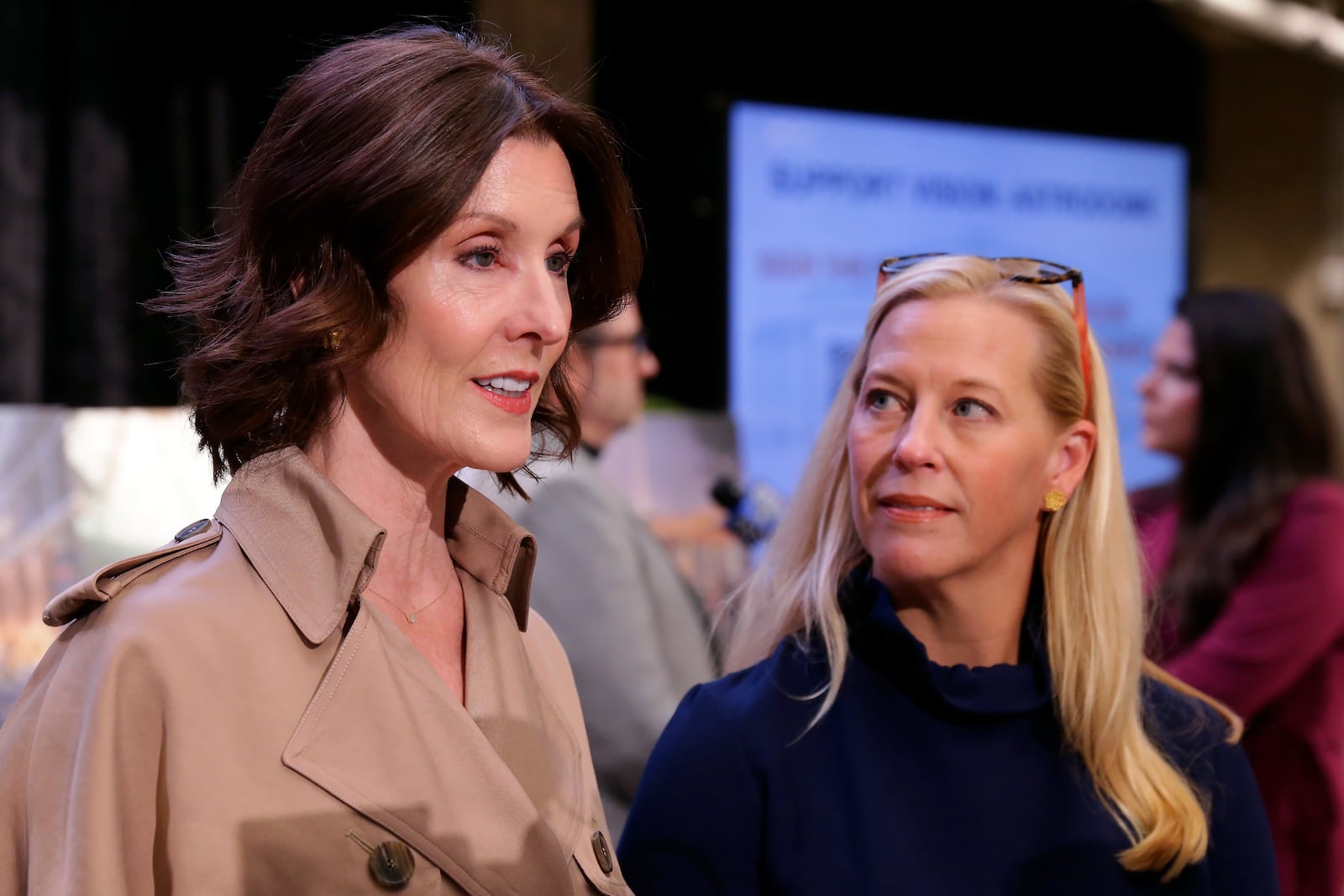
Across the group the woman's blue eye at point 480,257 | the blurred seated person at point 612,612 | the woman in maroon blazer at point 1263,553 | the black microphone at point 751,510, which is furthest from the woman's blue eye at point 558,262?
the woman in maroon blazer at point 1263,553

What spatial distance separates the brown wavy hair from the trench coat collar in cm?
4

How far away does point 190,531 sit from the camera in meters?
1.25

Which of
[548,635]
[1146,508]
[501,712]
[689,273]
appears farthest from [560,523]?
[689,273]

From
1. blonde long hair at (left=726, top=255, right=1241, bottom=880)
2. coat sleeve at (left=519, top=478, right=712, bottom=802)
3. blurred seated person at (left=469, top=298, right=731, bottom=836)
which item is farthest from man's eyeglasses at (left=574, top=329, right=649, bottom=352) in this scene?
blonde long hair at (left=726, top=255, right=1241, bottom=880)

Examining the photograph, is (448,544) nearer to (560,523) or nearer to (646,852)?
(646,852)

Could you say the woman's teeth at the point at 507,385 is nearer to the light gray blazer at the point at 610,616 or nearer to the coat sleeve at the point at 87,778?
the coat sleeve at the point at 87,778

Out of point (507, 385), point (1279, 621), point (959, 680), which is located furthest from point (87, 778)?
point (1279, 621)

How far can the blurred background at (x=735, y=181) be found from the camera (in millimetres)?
3361

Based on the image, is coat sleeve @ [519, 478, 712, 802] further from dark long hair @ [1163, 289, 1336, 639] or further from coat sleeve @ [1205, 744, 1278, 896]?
dark long hair @ [1163, 289, 1336, 639]

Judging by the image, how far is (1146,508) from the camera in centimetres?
356

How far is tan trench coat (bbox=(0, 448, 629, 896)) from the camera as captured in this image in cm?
106

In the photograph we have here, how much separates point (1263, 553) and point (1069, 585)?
1278mm

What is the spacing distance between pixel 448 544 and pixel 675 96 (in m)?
3.55

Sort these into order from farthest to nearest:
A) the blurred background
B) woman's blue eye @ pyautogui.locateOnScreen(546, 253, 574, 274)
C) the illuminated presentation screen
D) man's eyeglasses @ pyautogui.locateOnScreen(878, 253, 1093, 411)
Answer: the illuminated presentation screen, the blurred background, man's eyeglasses @ pyautogui.locateOnScreen(878, 253, 1093, 411), woman's blue eye @ pyautogui.locateOnScreen(546, 253, 574, 274)
